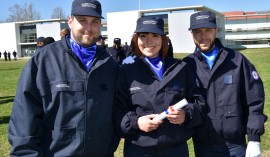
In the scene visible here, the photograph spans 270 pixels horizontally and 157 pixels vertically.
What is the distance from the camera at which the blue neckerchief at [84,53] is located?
9.50 ft

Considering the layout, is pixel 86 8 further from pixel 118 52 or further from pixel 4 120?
pixel 118 52

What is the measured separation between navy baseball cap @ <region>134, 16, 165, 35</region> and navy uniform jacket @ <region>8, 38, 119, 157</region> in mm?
551

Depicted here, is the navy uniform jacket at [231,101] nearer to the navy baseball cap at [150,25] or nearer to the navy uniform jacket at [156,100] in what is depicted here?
the navy uniform jacket at [156,100]

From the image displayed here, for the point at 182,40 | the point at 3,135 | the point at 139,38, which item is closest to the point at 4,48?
the point at 182,40

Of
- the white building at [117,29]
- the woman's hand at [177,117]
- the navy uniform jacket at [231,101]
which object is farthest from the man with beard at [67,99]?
the white building at [117,29]

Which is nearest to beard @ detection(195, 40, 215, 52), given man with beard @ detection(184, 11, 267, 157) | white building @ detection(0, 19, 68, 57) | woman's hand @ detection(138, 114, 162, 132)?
man with beard @ detection(184, 11, 267, 157)

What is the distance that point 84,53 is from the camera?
2.91 meters

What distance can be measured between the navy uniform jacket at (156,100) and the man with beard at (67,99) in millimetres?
240

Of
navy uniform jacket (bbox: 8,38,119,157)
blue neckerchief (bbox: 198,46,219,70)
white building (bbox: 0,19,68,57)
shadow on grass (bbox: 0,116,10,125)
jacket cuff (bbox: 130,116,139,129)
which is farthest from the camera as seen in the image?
white building (bbox: 0,19,68,57)

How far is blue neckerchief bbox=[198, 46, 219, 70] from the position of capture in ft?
11.3

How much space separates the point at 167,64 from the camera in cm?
323

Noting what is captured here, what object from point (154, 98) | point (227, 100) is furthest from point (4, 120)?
point (227, 100)

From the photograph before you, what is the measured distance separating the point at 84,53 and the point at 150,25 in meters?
0.65

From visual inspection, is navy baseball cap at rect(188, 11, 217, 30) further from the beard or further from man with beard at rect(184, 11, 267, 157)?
the beard
